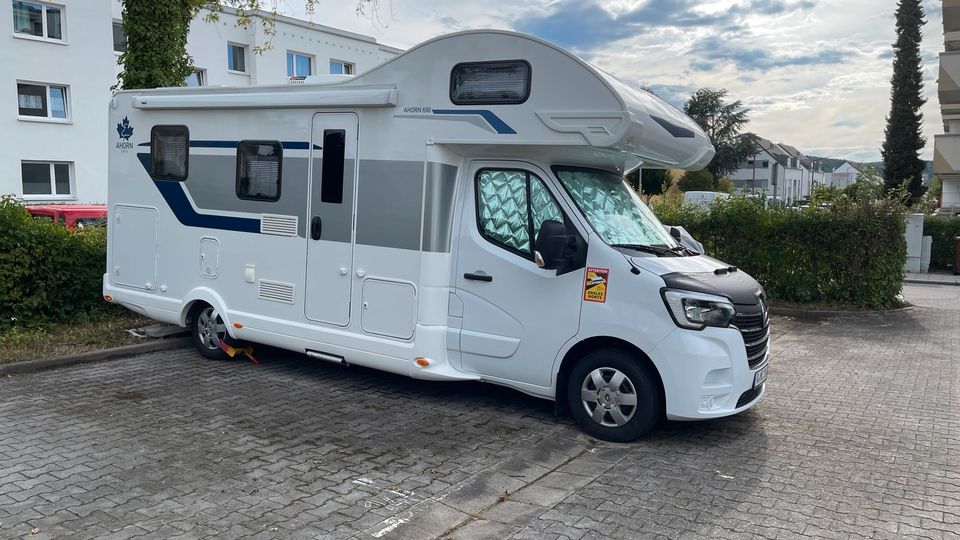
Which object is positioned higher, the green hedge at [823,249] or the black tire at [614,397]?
the green hedge at [823,249]

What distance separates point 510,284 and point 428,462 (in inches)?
64.3

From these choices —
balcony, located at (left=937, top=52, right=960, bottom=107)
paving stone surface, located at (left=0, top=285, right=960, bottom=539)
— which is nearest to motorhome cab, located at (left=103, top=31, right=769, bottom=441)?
paving stone surface, located at (left=0, top=285, right=960, bottom=539)

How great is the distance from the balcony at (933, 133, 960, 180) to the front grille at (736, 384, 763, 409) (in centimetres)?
3422

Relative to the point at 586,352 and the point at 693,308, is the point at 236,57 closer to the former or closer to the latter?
the point at 586,352

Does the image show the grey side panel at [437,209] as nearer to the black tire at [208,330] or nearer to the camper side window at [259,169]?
the camper side window at [259,169]

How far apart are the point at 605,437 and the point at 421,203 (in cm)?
245

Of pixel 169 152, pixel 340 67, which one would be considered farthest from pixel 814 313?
pixel 340 67

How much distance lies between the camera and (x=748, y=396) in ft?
19.0

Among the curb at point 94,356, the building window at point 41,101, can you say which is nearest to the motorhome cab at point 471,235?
the curb at point 94,356

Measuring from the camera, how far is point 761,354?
596 cm

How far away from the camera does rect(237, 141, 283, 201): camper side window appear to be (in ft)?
23.9

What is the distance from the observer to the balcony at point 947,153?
1326 inches

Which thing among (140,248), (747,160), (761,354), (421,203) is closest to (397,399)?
(421,203)

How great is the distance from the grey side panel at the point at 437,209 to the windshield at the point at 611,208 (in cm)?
95
